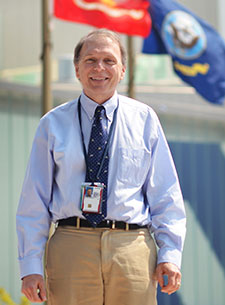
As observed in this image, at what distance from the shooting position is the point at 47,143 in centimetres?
294

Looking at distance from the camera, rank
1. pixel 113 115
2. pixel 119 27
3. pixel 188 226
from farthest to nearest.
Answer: pixel 188 226
pixel 119 27
pixel 113 115

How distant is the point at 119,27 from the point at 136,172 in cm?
348

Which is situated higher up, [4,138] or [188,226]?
[4,138]

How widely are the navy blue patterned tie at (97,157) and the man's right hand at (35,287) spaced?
1.07ft

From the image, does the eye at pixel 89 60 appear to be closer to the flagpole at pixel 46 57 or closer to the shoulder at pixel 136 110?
the shoulder at pixel 136 110

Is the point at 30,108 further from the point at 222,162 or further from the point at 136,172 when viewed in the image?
the point at 136,172

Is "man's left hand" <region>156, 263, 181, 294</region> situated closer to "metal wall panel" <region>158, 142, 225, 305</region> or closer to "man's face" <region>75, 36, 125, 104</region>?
"man's face" <region>75, 36, 125, 104</region>

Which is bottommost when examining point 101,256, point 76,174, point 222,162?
point 222,162

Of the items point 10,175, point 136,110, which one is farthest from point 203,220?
point 136,110

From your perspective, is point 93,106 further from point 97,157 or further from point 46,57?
point 46,57

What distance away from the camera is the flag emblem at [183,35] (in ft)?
22.8

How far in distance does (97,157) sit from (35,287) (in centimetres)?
60

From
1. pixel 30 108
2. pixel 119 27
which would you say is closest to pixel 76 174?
pixel 119 27

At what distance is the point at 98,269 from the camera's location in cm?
280
